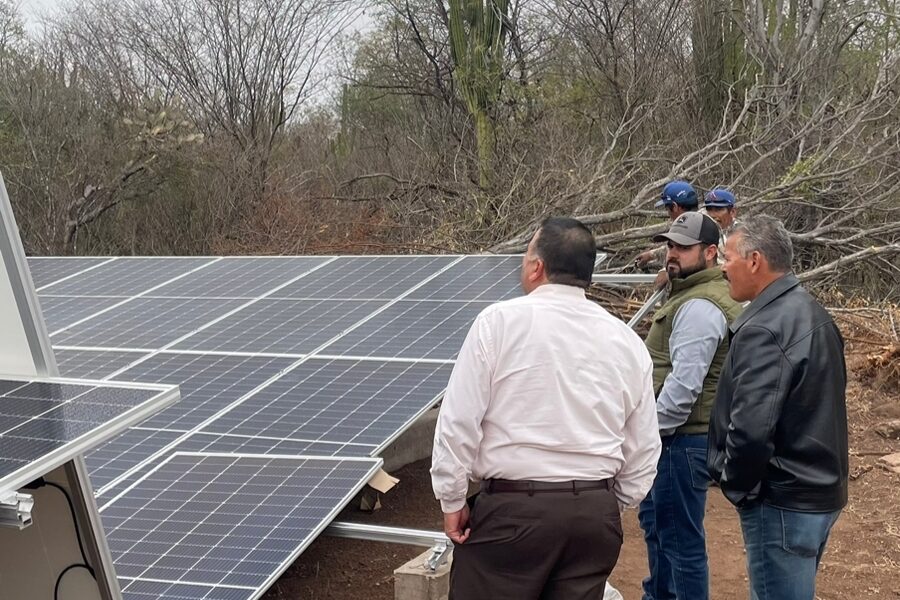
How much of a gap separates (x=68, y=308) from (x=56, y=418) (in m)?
5.81

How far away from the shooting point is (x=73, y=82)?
55.7 ft

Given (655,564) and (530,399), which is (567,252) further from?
(655,564)

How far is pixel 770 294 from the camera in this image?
11.6ft

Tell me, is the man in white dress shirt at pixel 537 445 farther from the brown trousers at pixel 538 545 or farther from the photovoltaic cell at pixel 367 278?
the photovoltaic cell at pixel 367 278

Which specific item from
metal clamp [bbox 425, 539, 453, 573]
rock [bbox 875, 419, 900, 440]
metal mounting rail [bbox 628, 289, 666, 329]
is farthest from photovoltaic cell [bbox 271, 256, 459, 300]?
rock [bbox 875, 419, 900, 440]

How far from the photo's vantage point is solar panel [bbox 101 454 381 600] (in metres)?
4.13

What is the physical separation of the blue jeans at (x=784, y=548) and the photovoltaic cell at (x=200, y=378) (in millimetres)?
3317

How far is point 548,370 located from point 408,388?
267 cm

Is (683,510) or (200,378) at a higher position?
(200,378)

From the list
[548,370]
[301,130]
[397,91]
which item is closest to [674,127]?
[397,91]

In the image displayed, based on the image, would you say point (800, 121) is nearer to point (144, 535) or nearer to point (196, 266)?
point (196, 266)

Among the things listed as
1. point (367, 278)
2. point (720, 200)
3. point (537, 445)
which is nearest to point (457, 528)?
point (537, 445)

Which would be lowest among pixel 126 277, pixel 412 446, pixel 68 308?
pixel 412 446

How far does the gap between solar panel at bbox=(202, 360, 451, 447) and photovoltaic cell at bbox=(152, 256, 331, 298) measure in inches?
83.8
